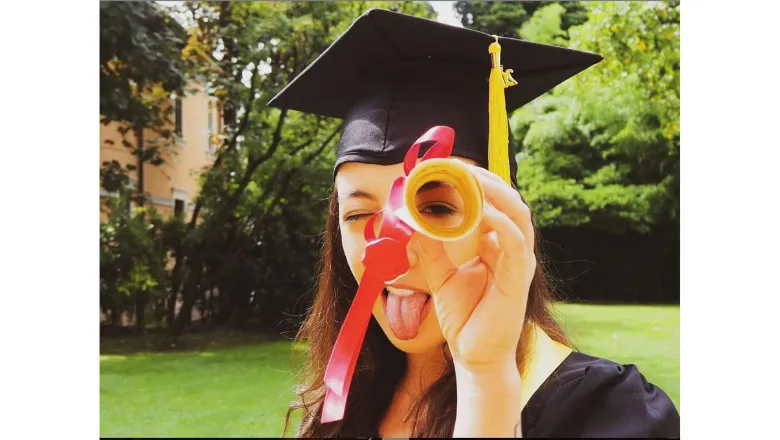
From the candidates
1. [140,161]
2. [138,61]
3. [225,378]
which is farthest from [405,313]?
[140,161]

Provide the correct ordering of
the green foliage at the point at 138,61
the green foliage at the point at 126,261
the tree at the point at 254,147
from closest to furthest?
1. the green foliage at the point at 138,61
2. the green foliage at the point at 126,261
3. the tree at the point at 254,147

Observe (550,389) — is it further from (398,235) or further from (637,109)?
(637,109)

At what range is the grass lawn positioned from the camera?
12.6 ft

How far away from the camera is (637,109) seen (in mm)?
4570

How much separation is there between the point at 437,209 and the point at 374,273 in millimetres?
88

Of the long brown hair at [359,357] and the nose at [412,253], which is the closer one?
the nose at [412,253]

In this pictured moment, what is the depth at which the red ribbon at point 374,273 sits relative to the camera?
588 mm

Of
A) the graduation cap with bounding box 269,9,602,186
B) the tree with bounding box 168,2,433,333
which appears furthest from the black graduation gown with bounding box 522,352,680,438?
the tree with bounding box 168,2,433,333

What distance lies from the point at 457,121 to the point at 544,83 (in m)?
0.14

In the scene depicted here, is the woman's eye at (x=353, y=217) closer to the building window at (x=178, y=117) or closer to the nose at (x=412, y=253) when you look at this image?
the nose at (x=412, y=253)

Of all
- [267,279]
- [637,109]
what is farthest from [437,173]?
[267,279]

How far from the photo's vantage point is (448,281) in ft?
1.93

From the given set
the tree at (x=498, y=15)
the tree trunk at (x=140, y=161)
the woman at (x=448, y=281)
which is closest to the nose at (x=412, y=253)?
the woman at (x=448, y=281)

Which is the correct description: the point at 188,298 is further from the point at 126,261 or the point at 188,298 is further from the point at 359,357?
the point at 359,357
